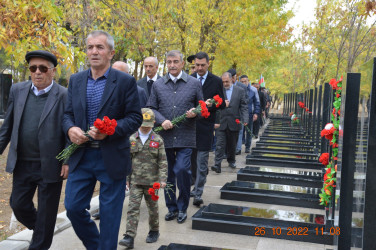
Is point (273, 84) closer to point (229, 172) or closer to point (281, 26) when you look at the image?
point (281, 26)

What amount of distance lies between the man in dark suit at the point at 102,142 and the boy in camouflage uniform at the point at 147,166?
1096 millimetres

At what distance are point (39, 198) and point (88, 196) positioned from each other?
2.23 feet

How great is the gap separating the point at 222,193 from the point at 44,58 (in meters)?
4.37

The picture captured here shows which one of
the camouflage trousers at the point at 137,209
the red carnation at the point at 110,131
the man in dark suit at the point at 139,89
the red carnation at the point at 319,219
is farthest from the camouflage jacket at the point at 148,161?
the red carnation at the point at 319,219

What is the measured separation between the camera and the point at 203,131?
7.49 meters

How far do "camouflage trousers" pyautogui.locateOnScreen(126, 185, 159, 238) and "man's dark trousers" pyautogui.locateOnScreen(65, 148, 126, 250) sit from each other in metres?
0.93

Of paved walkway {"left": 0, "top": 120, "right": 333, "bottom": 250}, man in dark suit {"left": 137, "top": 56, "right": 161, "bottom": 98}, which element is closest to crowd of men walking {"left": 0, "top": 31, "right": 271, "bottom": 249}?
paved walkway {"left": 0, "top": 120, "right": 333, "bottom": 250}

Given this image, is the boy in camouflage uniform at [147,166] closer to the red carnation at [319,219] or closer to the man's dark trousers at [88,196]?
the man's dark trousers at [88,196]

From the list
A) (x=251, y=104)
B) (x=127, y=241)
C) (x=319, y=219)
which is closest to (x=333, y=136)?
(x=319, y=219)

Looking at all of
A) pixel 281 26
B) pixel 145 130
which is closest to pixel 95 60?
pixel 145 130

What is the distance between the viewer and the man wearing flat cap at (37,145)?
4.65 m

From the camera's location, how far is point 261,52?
78.0ft

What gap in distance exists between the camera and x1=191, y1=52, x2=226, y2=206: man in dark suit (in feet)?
24.1

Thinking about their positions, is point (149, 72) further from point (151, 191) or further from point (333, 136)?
point (333, 136)
